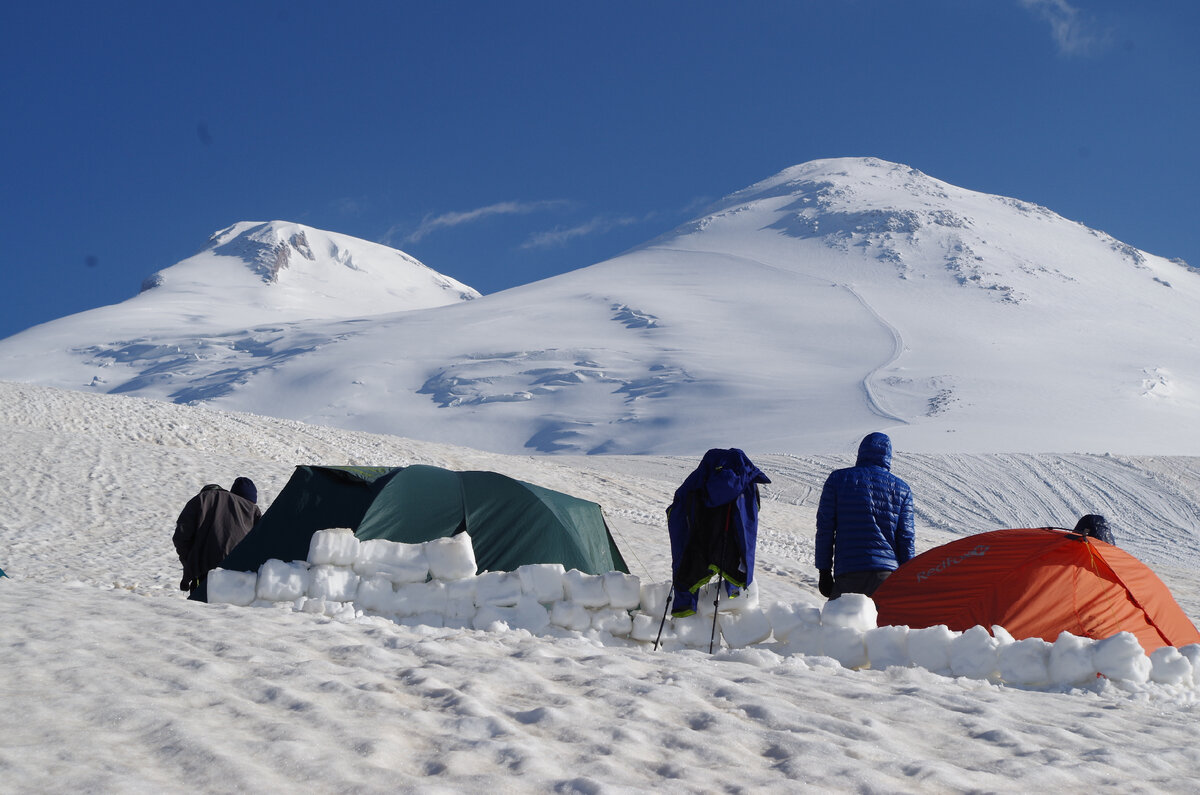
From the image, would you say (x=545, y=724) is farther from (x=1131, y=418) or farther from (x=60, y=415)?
(x=1131, y=418)

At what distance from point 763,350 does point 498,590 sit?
5769 cm

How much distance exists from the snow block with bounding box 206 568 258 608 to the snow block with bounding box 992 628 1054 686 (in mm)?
4967

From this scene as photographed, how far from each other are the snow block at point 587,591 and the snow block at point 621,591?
3 cm

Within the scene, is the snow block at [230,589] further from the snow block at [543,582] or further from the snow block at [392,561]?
the snow block at [543,582]

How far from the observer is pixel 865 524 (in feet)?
23.0

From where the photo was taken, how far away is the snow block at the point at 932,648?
5.66m

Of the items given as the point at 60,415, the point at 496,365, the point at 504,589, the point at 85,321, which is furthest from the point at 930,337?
the point at 85,321

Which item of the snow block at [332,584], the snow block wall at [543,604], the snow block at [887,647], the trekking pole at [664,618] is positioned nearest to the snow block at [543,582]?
the snow block wall at [543,604]

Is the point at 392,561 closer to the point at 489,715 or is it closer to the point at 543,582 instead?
the point at 543,582

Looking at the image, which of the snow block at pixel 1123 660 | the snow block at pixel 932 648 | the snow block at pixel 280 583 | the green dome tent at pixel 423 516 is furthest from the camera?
the green dome tent at pixel 423 516

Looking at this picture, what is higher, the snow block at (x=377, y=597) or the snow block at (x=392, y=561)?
the snow block at (x=392, y=561)

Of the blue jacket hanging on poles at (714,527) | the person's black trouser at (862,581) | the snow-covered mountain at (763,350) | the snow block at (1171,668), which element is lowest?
the snow block at (1171,668)

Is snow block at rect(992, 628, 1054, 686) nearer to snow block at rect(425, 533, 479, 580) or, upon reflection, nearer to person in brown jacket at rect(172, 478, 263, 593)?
snow block at rect(425, 533, 479, 580)

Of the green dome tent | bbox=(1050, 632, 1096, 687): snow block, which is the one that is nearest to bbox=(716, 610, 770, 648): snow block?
bbox=(1050, 632, 1096, 687): snow block
